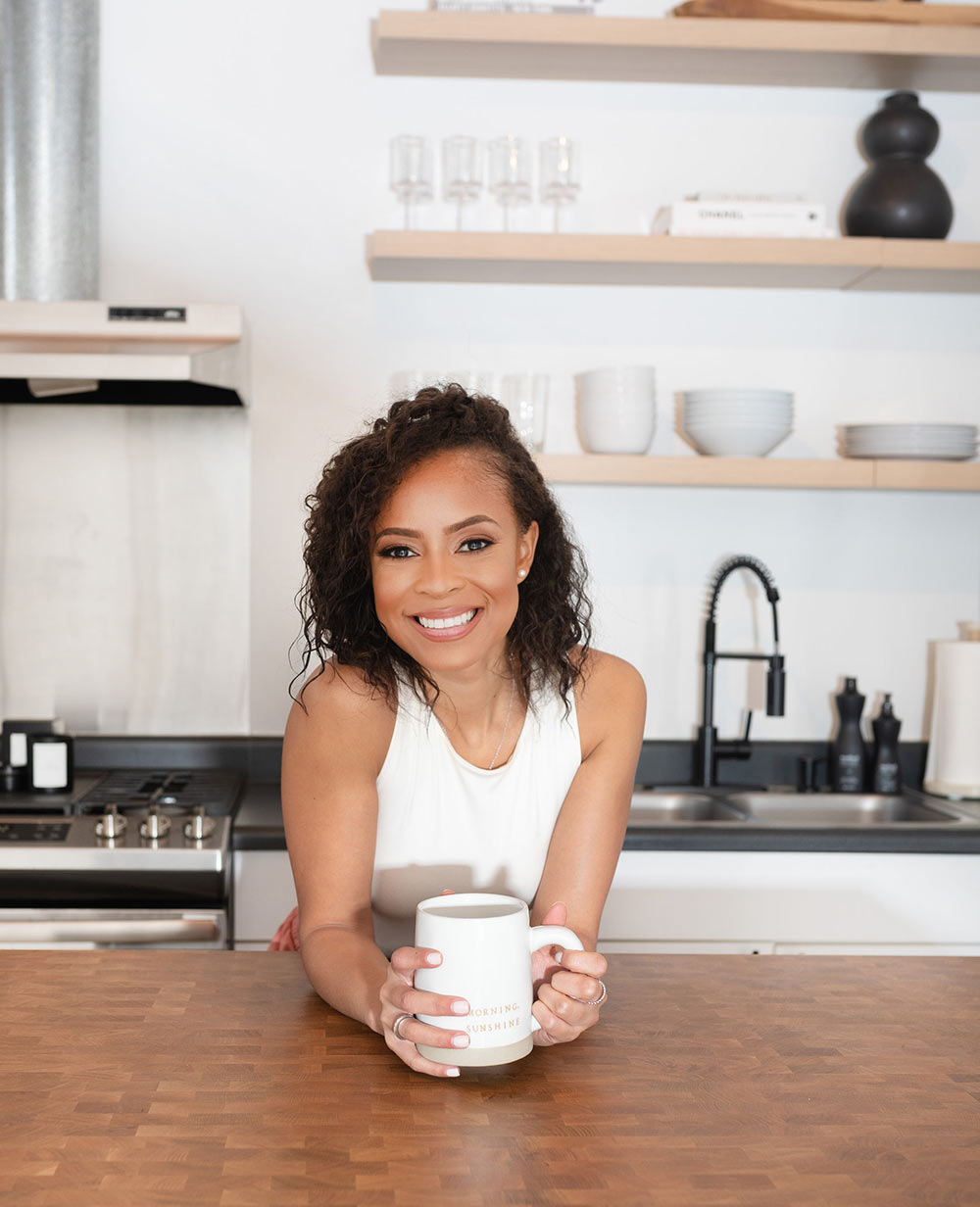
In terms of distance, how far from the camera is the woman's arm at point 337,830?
1130mm

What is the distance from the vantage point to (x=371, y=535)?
1.38 metres

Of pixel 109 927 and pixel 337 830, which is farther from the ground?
pixel 337 830

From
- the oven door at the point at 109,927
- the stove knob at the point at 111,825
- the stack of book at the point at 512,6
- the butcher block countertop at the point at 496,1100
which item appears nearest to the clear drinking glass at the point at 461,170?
the stack of book at the point at 512,6

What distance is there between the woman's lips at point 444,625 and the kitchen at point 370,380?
4.66 feet

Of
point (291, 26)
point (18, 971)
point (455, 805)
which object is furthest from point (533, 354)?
point (18, 971)

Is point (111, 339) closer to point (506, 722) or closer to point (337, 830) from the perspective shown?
point (506, 722)

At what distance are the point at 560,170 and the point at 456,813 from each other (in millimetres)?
1602

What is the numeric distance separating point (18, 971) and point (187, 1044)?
0.94 feet

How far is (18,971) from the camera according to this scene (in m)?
1.19

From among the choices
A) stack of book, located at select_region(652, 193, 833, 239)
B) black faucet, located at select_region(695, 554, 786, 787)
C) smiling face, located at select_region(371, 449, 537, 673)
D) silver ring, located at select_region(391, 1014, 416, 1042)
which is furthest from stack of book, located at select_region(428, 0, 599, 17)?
silver ring, located at select_region(391, 1014, 416, 1042)

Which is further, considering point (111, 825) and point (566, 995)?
point (111, 825)

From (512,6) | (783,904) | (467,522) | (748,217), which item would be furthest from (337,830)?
(512,6)

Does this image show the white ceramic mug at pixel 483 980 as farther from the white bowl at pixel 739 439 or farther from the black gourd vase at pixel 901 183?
the black gourd vase at pixel 901 183

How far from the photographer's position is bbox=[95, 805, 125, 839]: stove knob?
213 cm
